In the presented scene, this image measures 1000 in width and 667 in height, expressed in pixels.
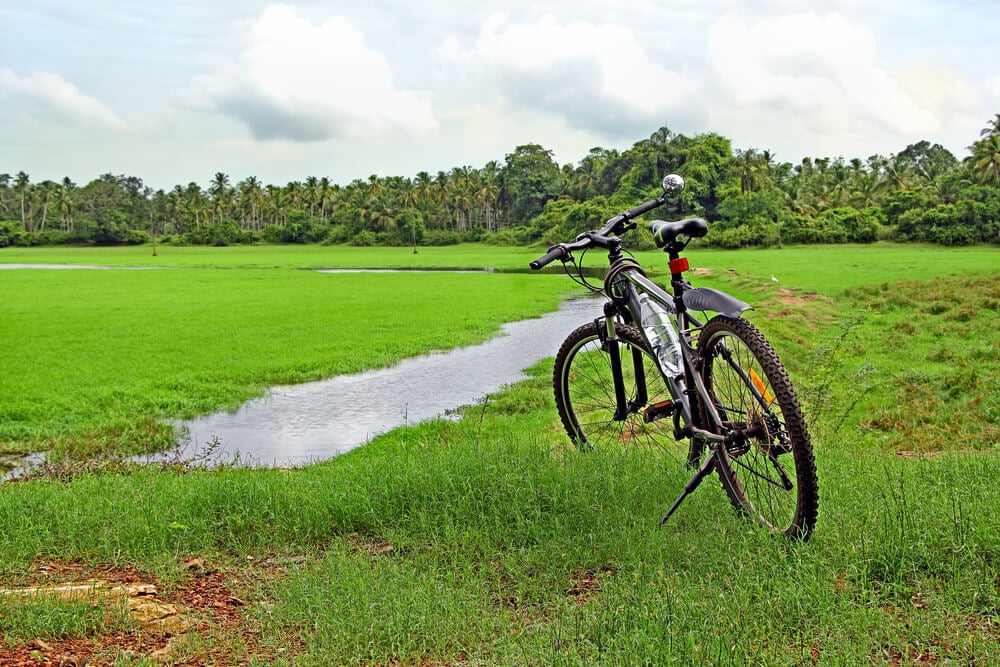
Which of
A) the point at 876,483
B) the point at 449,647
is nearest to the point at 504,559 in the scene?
the point at 449,647

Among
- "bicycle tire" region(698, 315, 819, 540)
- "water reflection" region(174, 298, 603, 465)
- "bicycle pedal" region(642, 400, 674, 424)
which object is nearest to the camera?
"bicycle tire" region(698, 315, 819, 540)

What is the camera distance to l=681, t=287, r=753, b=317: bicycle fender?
4.26 meters

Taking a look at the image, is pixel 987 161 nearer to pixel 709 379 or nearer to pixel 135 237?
pixel 709 379

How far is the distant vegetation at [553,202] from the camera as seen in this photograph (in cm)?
7581

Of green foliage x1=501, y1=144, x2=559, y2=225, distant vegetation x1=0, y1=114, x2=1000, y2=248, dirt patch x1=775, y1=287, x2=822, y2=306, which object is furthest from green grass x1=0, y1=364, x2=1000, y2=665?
green foliage x1=501, y1=144, x2=559, y2=225

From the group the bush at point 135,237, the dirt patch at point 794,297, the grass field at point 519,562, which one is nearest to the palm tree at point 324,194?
the bush at point 135,237

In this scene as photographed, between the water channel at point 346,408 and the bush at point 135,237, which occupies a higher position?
the bush at point 135,237

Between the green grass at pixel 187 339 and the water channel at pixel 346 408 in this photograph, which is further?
the green grass at pixel 187 339

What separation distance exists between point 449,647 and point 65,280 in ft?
169

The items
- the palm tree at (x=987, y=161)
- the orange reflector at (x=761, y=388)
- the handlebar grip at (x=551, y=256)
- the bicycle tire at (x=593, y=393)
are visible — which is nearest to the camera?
the orange reflector at (x=761, y=388)

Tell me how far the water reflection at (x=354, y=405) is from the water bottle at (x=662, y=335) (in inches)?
169

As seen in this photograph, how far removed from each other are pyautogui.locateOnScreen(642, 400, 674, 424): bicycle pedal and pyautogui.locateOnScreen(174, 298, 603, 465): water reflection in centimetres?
409

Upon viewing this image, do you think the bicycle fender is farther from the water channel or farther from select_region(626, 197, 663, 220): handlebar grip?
the water channel

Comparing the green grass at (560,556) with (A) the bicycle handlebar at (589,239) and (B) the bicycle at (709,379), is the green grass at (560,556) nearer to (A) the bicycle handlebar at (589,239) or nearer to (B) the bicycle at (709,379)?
(B) the bicycle at (709,379)
